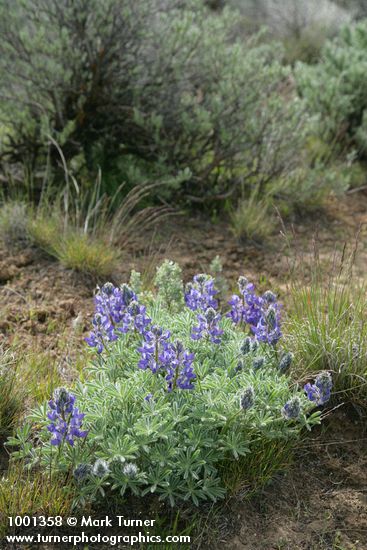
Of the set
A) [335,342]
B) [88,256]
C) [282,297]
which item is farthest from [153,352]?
[88,256]

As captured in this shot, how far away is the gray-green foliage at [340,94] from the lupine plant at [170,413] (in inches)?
155

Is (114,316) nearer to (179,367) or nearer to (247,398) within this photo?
(179,367)

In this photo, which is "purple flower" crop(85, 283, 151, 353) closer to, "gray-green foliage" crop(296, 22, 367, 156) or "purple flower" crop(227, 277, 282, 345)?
"purple flower" crop(227, 277, 282, 345)

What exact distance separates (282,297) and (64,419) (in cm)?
200

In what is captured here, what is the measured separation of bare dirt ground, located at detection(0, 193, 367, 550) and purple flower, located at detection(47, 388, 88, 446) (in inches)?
26.8

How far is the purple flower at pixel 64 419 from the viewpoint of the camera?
2.44 m

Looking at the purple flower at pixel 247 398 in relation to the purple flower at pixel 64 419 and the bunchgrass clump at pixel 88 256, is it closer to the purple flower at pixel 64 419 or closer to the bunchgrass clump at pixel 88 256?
the purple flower at pixel 64 419

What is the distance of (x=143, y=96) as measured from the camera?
5.20 metres

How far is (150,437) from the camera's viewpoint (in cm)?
253

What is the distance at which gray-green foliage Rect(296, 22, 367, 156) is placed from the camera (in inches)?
253

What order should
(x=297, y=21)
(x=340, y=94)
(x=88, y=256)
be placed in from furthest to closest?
(x=297, y=21) → (x=340, y=94) → (x=88, y=256)

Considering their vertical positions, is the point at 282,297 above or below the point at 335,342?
below

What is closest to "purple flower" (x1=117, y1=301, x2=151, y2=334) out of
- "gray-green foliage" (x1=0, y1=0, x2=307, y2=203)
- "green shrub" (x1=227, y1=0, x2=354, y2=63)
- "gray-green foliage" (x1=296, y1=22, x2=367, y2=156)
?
"gray-green foliage" (x1=0, y1=0, x2=307, y2=203)

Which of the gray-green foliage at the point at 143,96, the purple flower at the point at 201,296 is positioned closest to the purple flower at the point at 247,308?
the purple flower at the point at 201,296
